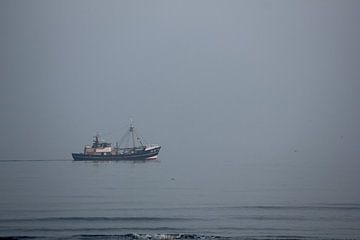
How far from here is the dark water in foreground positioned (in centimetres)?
5591

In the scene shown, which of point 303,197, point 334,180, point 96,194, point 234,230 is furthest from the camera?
point 334,180

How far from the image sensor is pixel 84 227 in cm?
5894

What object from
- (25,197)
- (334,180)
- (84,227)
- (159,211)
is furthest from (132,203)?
(334,180)

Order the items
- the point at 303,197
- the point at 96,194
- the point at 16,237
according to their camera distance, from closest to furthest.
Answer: the point at 16,237, the point at 303,197, the point at 96,194

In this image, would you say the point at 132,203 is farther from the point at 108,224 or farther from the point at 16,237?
the point at 16,237

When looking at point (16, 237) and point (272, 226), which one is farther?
point (272, 226)

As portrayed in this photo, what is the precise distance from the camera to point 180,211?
70.5 m

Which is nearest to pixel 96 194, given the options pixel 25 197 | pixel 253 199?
pixel 25 197

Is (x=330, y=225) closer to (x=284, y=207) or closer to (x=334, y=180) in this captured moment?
(x=284, y=207)

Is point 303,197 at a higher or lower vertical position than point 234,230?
higher

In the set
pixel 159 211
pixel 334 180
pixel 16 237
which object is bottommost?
pixel 16 237

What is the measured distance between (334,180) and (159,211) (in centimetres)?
5399

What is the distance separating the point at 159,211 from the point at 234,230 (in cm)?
1499

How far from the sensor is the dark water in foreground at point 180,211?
55906mm
